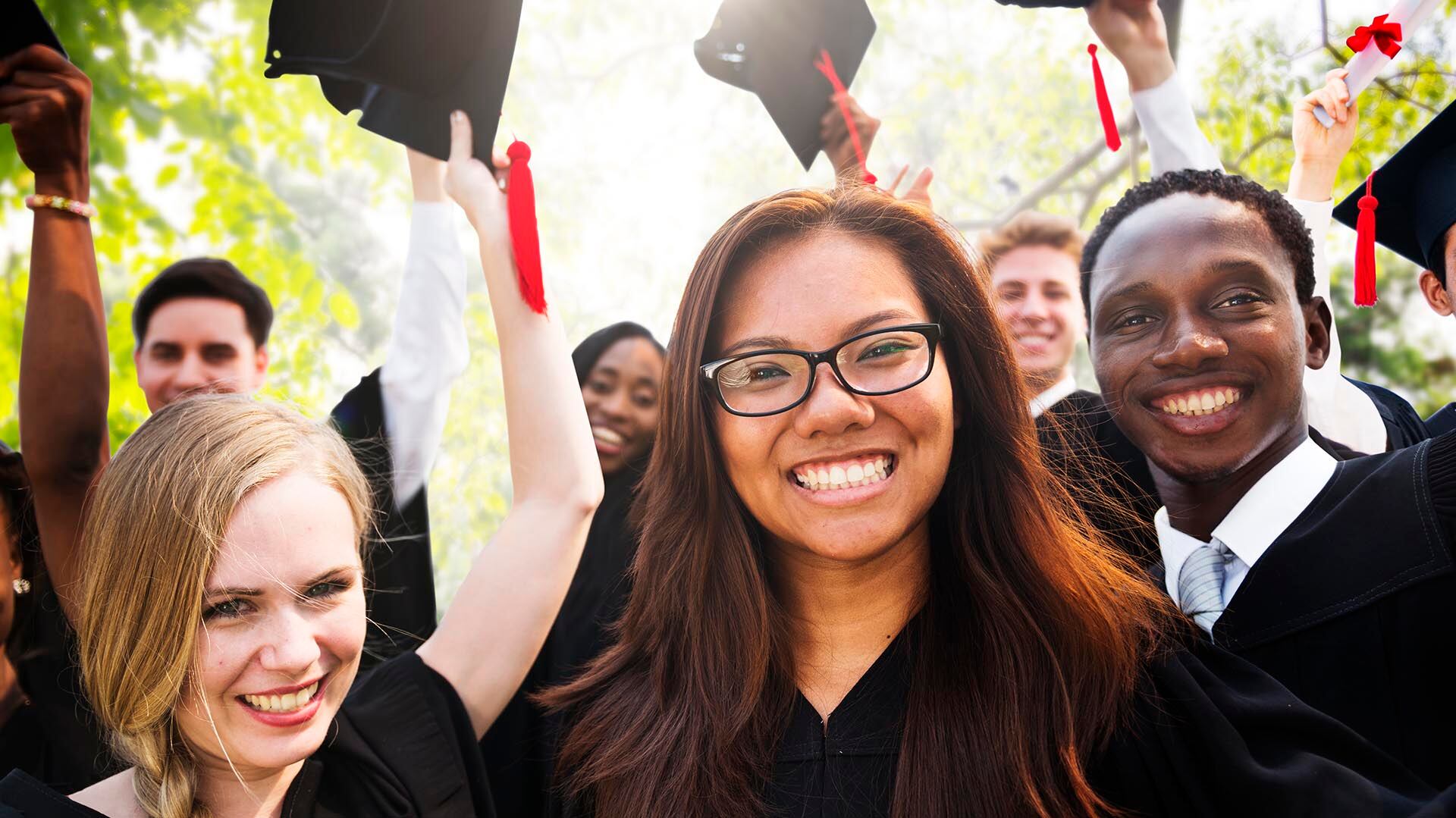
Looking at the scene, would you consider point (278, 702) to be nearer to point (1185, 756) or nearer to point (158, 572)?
point (158, 572)

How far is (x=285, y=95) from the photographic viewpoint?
5578 mm

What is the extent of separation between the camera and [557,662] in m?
2.91

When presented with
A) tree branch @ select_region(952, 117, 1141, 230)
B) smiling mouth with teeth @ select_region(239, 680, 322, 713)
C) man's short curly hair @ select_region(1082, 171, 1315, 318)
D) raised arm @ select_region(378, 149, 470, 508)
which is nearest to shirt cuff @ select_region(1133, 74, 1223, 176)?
man's short curly hair @ select_region(1082, 171, 1315, 318)

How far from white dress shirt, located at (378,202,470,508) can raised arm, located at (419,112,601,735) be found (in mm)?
498

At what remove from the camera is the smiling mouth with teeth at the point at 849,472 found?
189 centimetres

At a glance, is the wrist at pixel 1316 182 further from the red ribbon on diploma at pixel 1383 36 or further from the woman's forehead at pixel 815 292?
the woman's forehead at pixel 815 292

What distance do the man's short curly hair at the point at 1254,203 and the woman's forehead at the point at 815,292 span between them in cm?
73

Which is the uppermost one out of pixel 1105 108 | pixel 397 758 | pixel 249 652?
pixel 1105 108

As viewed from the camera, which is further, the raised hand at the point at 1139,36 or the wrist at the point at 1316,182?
the raised hand at the point at 1139,36

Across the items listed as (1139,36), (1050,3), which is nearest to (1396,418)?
(1139,36)

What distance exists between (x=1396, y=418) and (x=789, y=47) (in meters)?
1.89

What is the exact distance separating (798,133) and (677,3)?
3.65 meters

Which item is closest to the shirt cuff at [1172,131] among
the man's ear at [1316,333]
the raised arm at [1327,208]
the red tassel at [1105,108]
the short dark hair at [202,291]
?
the red tassel at [1105,108]

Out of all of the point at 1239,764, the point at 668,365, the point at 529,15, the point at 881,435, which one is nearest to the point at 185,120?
the point at 529,15
